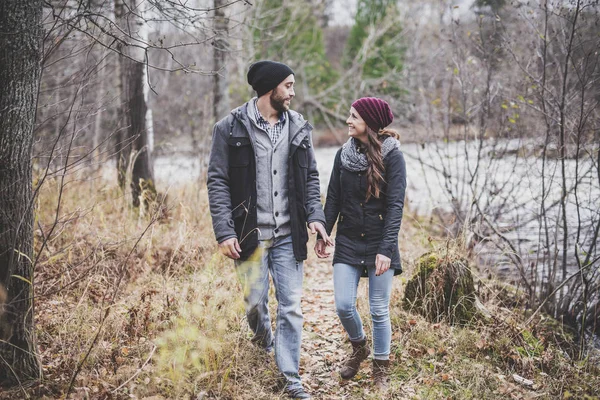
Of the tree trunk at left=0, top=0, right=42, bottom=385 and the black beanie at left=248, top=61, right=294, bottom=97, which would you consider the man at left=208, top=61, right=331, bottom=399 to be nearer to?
the black beanie at left=248, top=61, right=294, bottom=97

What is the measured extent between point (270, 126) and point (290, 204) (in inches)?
22.3

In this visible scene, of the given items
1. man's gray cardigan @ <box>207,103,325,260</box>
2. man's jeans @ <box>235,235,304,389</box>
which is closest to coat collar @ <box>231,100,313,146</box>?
man's gray cardigan @ <box>207,103,325,260</box>

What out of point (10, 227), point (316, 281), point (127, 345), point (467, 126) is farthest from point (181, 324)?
point (467, 126)

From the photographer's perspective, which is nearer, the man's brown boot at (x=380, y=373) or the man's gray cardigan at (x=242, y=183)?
the man's gray cardigan at (x=242, y=183)

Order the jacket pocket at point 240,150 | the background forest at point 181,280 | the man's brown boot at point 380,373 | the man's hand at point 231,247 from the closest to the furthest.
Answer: the background forest at point 181,280, the man's hand at point 231,247, the jacket pocket at point 240,150, the man's brown boot at point 380,373

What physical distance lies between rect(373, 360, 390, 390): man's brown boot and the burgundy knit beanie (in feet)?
5.79

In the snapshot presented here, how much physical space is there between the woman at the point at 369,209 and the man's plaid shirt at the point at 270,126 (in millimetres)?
479

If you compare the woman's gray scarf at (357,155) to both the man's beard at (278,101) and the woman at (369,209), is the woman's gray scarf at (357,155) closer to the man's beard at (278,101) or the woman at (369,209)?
the woman at (369,209)

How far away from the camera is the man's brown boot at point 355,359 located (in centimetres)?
382

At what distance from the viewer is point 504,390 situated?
366cm

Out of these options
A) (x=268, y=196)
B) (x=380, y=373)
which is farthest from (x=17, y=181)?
(x=380, y=373)

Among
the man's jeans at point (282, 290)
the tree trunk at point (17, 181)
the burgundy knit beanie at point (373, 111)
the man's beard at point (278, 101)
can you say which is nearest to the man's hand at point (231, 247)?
the man's jeans at point (282, 290)

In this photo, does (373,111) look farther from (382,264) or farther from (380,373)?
(380,373)

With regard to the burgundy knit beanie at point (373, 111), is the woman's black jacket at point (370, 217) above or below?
below
